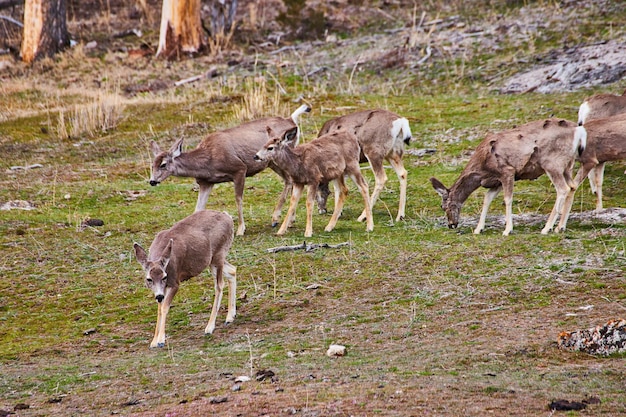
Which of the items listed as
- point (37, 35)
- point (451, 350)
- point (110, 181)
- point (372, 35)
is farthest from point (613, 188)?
point (37, 35)

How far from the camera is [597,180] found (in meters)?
14.6

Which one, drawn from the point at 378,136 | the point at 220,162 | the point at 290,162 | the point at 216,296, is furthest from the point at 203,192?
the point at 216,296

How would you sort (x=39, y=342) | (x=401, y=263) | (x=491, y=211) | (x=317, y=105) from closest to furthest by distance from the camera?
(x=39, y=342) → (x=401, y=263) → (x=491, y=211) → (x=317, y=105)

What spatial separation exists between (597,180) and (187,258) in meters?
7.89

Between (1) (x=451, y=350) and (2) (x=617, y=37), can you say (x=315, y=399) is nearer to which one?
(1) (x=451, y=350)

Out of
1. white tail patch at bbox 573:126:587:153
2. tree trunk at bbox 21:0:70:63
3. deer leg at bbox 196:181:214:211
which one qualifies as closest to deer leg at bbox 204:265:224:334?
deer leg at bbox 196:181:214:211

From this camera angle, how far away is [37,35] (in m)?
33.5

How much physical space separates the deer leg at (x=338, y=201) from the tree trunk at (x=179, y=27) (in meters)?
19.1

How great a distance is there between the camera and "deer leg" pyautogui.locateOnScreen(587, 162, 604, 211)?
14.1 meters

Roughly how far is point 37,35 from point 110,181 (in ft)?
56.4

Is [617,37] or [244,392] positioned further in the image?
[617,37]

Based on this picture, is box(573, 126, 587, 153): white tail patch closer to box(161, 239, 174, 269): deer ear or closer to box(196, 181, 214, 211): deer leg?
box(196, 181, 214, 211): deer leg

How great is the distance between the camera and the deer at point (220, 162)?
14188 millimetres

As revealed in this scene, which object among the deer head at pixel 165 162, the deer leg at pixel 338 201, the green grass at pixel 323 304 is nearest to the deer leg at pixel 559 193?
the green grass at pixel 323 304
